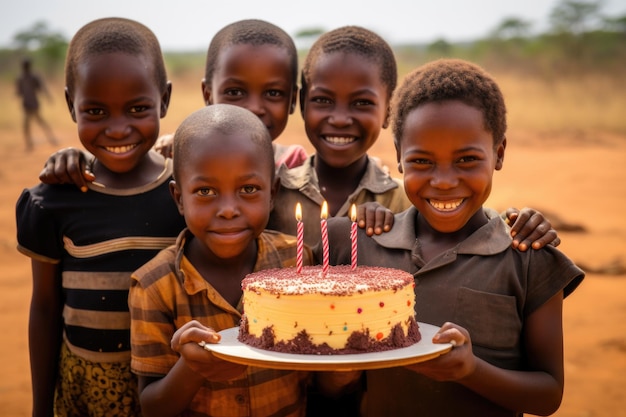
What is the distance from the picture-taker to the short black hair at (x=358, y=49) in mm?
3945

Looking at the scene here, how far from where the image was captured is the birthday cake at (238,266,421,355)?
7.69ft

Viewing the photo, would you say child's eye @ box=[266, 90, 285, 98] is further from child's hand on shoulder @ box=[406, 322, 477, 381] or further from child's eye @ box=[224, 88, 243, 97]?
child's hand on shoulder @ box=[406, 322, 477, 381]

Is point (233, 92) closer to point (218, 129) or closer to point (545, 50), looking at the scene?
point (218, 129)

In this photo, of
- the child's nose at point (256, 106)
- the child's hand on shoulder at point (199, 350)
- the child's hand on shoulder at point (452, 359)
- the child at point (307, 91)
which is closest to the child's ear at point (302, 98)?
the child at point (307, 91)

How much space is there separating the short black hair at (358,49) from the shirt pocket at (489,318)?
1675 millimetres

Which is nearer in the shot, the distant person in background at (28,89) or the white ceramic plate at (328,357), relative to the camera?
the white ceramic plate at (328,357)

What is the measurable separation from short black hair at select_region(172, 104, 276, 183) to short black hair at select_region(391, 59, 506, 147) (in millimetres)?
638

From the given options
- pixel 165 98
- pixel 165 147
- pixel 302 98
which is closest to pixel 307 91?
pixel 302 98

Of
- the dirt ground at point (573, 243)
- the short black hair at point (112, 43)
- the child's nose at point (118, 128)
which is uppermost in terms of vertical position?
the short black hair at point (112, 43)

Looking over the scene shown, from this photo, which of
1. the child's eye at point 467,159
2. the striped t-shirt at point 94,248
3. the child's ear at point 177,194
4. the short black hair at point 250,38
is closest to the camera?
the child's eye at point 467,159

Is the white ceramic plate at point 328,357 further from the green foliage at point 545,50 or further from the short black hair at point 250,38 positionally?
the green foliage at point 545,50

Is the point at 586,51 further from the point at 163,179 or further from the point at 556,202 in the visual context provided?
the point at 163,179

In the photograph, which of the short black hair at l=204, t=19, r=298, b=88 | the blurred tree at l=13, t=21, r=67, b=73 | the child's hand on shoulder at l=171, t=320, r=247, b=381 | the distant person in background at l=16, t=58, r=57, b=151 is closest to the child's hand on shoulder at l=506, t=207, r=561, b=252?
the child's hand on shoulder at l=171, t=320, r=247, b=381

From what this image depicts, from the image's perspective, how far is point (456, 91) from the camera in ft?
9.57
